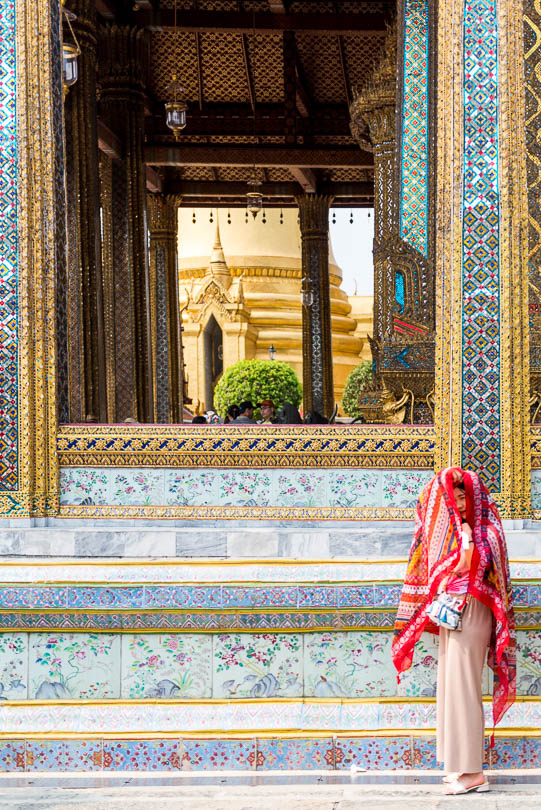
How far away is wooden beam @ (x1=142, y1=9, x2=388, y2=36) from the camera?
13.7 m

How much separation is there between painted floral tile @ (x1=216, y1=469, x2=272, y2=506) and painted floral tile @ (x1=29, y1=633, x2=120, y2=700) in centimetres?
91

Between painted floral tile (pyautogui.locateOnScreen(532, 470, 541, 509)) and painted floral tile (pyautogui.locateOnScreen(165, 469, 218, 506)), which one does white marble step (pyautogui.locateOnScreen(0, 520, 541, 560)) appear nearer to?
painted floral tile (pyautogui.locateOnScreen(165, 469, 218, 506))

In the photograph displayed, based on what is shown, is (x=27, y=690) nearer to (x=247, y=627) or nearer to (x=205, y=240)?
(x=247, y=627)

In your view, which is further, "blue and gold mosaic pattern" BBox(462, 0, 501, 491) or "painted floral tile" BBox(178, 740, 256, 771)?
"blue and gold mosaic pattern" BBox(462, 0, 501, 491)

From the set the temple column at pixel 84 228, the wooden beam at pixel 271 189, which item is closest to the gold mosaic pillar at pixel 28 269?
the temple column at pixel 84 228

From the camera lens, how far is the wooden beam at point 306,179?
56.8 ft

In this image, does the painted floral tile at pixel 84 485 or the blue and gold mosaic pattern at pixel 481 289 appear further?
the painted floral tile at pixel 84 485

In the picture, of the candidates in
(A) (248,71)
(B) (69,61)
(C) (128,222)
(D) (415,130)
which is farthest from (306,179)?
(D) (415,130)

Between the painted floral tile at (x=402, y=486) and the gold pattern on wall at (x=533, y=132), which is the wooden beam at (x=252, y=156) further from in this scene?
the painted floral tile at (x=402, y=486)

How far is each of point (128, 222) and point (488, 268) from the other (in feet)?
28.0

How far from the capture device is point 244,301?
963 inches

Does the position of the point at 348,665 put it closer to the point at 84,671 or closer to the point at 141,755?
the point at 141,755

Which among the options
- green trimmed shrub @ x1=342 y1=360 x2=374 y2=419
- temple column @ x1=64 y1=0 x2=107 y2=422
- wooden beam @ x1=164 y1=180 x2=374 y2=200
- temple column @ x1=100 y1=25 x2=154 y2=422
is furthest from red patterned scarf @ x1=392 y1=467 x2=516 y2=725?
green trimmed shrub @ x1=342 y1=360 x2=374 y2=419

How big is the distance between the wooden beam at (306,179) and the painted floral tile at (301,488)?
11.7 meters
